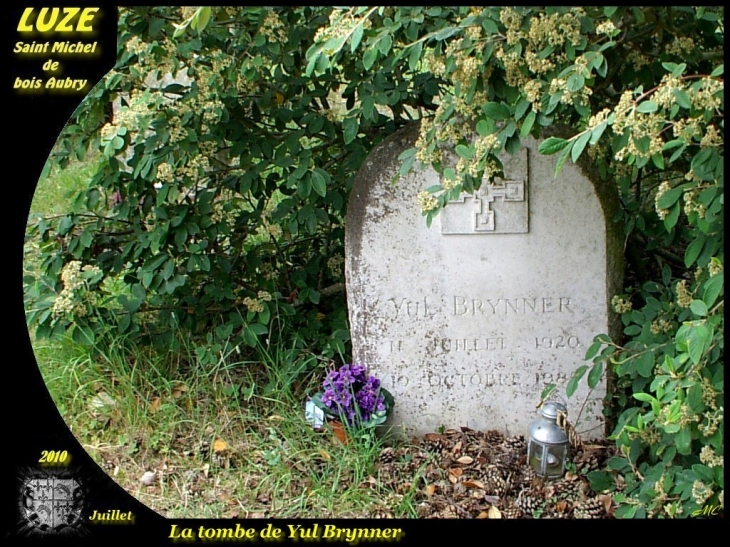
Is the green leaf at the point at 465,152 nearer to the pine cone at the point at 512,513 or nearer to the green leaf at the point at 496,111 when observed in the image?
the green leaf at the point at 496,111

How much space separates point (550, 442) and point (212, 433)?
1.35 m

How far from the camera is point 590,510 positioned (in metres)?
2.89

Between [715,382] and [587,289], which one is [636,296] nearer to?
[587,289]

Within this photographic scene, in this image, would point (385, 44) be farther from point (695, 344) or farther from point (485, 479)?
point (485, 479)

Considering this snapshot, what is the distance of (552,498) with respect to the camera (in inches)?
117

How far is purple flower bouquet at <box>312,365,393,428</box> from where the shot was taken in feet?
10.5

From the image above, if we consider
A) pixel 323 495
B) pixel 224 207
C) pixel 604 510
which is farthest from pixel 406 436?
pixel 224 207

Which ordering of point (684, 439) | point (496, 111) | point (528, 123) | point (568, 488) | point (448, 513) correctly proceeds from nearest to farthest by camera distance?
point (684, 439) < point (528, 123) < point (496, 111) < point (448, 513) < point (568, 488)

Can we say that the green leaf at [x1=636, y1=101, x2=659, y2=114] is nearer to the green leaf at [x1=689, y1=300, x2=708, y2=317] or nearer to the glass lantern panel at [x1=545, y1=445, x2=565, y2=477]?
the green leaf at [x1=689, y1=300, x2=708, y2=317]

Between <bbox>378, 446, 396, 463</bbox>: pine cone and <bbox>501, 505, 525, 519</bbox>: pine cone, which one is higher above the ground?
<bbox>378, 446, 396, 463</bbox>: pine cone

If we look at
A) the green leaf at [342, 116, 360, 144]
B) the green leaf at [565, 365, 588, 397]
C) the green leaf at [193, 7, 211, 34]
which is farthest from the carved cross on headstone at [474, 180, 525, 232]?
the green leaf at [193, 7, 211, 34]

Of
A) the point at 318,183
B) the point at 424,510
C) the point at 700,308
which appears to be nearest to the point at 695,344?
the point at 700,308

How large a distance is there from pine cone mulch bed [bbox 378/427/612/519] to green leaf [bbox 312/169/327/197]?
1.06m

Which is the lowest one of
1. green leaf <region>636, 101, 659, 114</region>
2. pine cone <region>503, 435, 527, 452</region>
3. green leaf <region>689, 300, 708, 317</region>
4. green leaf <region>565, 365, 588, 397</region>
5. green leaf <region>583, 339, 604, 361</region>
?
pine cone <region>503, 435, 527, 452</region>
